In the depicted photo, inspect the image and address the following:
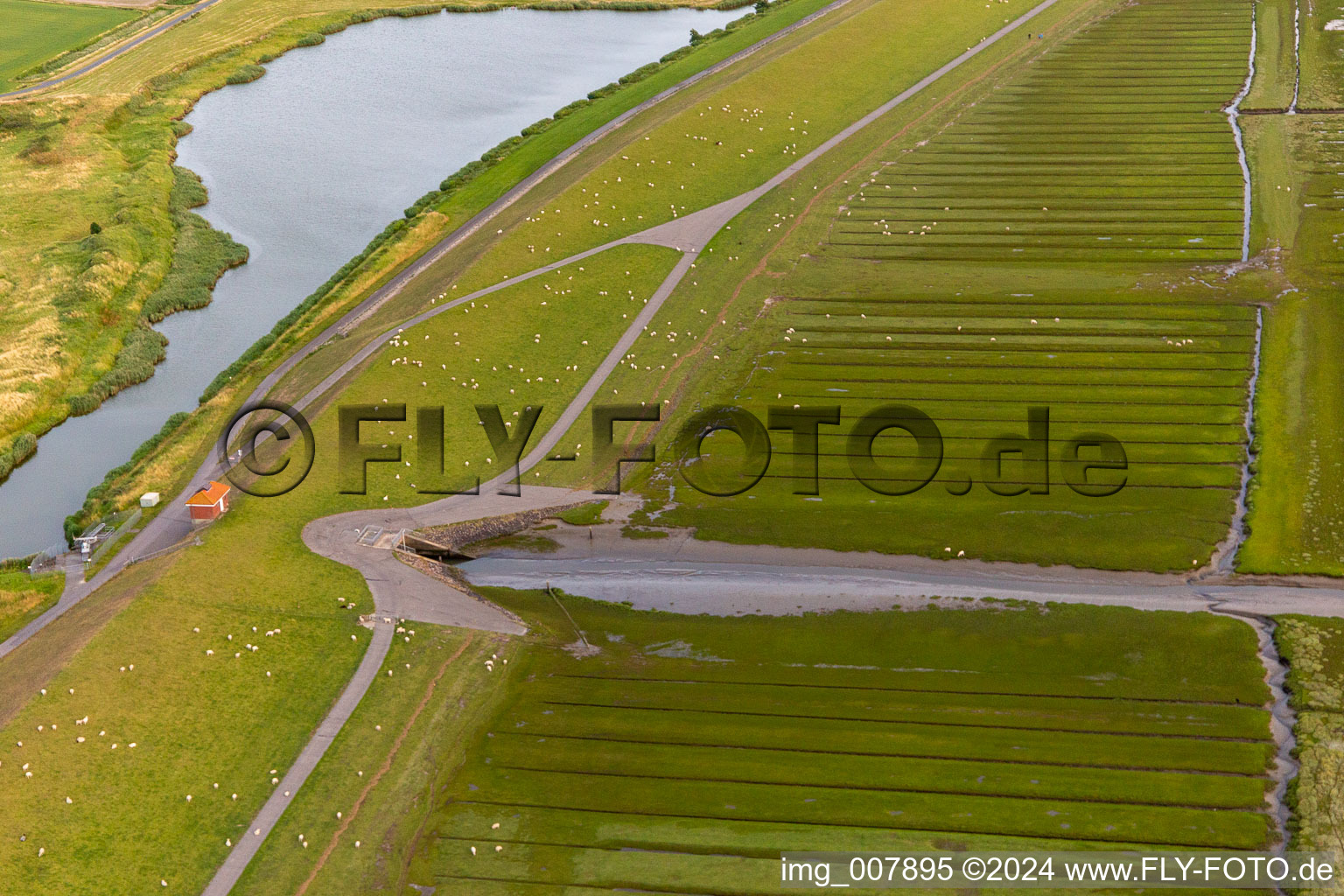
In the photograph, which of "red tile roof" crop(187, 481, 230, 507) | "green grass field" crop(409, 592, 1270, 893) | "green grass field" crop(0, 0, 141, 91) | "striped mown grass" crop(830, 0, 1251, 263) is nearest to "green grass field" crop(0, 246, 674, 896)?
"red tile roof" crop(187, 481, 230, 507)

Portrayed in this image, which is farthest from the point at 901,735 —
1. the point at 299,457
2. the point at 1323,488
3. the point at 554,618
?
the point at 299,457

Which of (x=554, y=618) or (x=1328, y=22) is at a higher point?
(x=1328, y=22)

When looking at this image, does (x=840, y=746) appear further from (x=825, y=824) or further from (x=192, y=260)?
(x=192, y=260)

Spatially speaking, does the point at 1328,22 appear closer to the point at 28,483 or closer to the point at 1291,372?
the point at 1291,372

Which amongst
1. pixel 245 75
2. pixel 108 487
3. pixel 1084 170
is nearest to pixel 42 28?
pixel 245 75

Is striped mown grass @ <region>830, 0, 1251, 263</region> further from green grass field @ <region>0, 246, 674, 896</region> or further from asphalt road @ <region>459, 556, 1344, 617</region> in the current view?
green grass field @ <region>0, 246, 674, 896</region>
